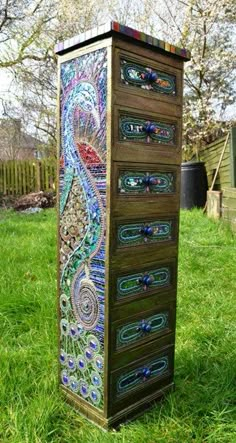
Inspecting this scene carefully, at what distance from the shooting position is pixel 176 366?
1.86m

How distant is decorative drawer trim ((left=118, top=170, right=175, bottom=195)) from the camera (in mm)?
1331

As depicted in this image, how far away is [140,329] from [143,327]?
0.02 m

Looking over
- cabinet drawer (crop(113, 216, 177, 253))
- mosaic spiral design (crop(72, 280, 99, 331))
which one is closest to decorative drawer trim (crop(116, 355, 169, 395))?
mosaic spiral design (crop(72, 280, 99, 331))

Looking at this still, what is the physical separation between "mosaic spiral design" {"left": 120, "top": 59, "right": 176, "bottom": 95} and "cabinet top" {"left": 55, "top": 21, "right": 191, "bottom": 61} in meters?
0.08

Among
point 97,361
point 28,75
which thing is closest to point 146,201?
point 97,361

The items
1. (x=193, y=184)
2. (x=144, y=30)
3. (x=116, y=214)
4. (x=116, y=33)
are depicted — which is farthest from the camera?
(x=144, y=30)

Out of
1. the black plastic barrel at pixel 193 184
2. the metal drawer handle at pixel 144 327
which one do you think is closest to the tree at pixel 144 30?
the black plastic barrel at pixel 193 184

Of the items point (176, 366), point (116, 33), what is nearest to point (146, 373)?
point (176, 366)

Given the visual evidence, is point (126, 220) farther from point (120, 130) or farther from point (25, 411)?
point (25, 411)

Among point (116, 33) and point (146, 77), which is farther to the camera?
point (146, 77)

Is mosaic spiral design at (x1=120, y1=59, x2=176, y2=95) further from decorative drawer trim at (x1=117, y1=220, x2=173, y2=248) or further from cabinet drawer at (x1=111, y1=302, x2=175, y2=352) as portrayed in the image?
cabinet drawer at (x1=111, y1=302, x2=175, y2=352)

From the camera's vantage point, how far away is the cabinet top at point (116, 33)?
120 centimetres

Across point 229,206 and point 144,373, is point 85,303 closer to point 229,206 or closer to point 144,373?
point 144,373

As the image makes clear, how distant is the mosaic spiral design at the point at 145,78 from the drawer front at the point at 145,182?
12.2 inches
